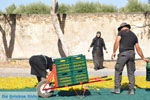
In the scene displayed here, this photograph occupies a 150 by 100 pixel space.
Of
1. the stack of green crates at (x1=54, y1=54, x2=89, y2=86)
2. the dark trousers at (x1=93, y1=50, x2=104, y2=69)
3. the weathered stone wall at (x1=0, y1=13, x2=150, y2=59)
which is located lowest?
the dark trousers at (x1=93, y1=50, x2=104, y2=69)

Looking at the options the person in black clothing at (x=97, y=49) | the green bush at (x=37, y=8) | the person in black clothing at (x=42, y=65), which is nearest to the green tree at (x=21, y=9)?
the green bush at (x=37, y=8)

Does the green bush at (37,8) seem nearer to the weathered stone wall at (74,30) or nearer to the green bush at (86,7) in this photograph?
the green bush at (86,7)

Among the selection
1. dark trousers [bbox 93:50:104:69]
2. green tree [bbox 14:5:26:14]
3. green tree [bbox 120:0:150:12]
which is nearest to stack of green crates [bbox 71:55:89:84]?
dark trousers [bbox 93:50:104:69]

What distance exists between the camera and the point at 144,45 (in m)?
23.3

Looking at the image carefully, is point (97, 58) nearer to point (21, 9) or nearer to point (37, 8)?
point (37, 8)

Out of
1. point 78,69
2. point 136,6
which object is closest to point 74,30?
point 136,6

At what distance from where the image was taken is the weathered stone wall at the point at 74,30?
76.2 ft

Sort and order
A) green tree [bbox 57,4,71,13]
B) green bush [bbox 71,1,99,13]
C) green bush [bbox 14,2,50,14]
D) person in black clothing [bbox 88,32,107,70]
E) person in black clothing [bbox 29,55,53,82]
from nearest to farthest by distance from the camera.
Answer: person in black clothing [bbox 29,55,53,82], person in black clothing [bbox 88,32,107,70], green bush [bbox 71,1,99,13], green bush [bbox 14,2,50,14], green tree [bbox 57,4,71,13]

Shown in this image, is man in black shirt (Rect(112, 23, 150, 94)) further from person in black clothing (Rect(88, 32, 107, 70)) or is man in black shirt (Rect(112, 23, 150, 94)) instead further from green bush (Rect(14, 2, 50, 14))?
green bush (Rect(14, 2, 50, 14))

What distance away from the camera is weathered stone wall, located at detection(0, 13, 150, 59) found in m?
23.2

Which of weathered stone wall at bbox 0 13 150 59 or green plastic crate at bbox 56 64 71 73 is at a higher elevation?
green plastic crate at bbox 56 64 71 73

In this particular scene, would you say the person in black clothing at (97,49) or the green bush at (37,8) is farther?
the green bush at (37,8)

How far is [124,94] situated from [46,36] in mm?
13067

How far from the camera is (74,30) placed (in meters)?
23.3
